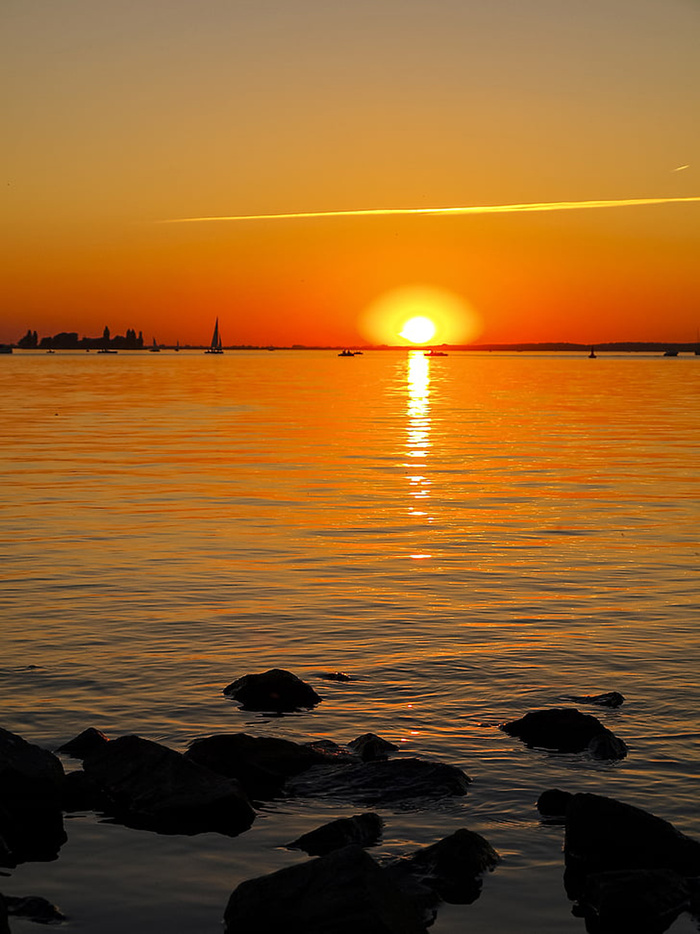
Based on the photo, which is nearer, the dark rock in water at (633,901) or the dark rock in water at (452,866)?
the dark rock in water at (633,901)

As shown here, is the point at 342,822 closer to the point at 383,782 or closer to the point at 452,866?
the point at 452,866

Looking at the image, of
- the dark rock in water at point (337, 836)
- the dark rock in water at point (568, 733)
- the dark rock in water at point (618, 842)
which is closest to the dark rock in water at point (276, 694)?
the dark rock in water at point (568, 733)

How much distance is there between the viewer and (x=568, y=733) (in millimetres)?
14523

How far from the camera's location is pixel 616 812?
11414 millimetres

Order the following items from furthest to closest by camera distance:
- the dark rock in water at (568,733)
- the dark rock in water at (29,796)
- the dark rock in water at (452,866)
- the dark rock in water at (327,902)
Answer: the dark rock in water at (568,733)
the dark rock in water at (29,796)
the dark rock in water at (452,866)
the dark rock in water at (327,902)

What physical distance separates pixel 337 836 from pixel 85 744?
12.5ft

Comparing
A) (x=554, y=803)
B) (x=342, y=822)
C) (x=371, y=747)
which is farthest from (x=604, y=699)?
(x=342, y=822)

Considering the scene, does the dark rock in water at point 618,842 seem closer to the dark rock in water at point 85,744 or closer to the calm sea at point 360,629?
the calm sea at point 360,629

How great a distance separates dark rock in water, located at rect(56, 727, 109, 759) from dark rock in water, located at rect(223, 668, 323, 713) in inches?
102

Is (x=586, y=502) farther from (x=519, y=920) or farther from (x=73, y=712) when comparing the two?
(x=519, y=920)

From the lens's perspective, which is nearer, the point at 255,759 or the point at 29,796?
the point at 29,796

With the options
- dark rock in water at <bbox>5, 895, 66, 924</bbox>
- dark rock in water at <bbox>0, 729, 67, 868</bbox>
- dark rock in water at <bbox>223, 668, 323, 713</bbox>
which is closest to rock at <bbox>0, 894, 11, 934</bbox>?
dark rock in water at <bbox>5, 895, 66, 924</bbox>

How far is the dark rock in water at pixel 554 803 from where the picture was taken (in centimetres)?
1257

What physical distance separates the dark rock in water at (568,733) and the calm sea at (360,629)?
0.27m
